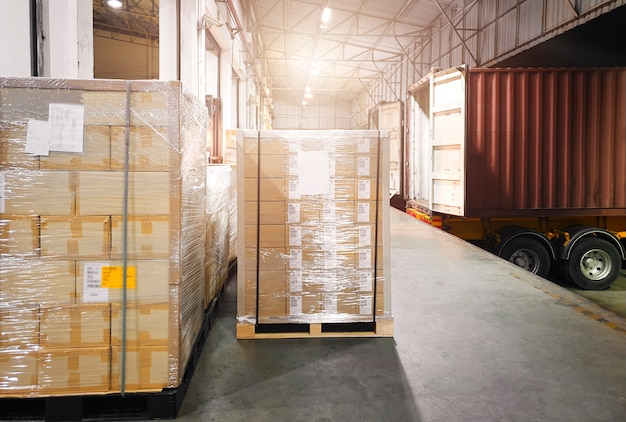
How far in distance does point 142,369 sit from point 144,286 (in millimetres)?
478

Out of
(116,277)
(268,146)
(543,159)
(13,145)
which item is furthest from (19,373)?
(543,159)

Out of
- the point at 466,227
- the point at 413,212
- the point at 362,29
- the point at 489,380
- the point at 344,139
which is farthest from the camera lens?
the point at 362,29

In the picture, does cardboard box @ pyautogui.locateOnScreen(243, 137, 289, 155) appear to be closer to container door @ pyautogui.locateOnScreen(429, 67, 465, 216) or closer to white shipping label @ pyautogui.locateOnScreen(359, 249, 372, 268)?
white shipping label @ pyautogui.locateOnScreen(359, 249, 372, 268)

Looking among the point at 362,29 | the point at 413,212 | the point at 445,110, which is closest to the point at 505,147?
the point at 445,110

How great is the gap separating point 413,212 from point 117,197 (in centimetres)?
795

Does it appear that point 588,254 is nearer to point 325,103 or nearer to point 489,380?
point 489,380

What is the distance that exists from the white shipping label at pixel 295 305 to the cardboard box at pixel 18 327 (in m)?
1.79

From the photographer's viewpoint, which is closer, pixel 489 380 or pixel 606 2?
pixel 489 380

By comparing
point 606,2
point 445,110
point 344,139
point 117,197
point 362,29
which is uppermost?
point 362,29

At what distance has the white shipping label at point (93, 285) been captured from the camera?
2.46m

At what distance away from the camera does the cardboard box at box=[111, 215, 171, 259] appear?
249 cm

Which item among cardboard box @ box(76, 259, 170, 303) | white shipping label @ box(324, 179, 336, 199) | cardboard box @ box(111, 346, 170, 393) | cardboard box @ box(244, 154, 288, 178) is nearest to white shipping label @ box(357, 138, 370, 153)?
white shipping label @ box(324, 179, 336, 199)

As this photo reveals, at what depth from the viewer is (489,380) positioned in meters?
2.89

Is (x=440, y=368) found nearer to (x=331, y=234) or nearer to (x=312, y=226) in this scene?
(x=331, y=234)
